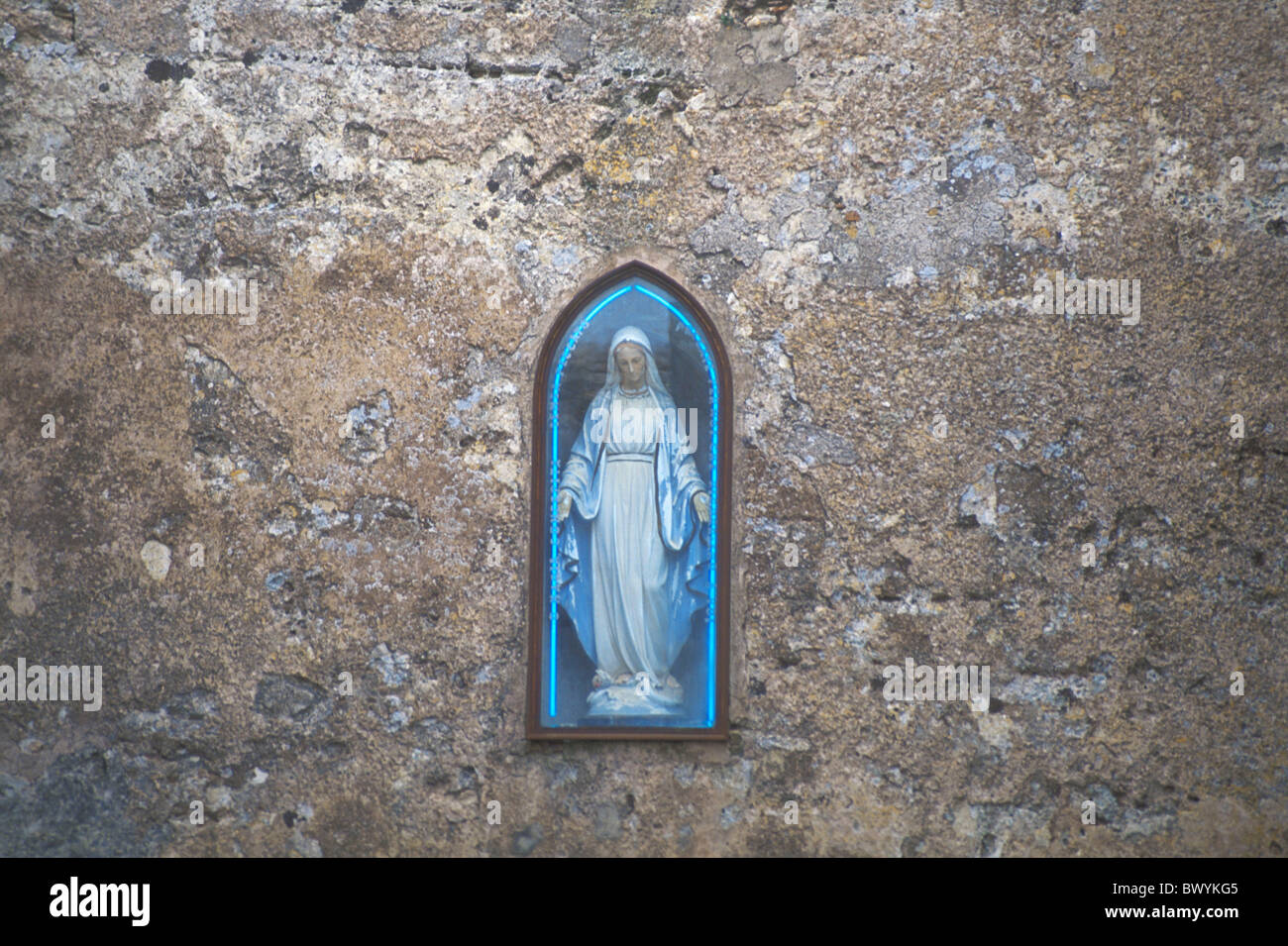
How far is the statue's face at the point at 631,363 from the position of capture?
404cm

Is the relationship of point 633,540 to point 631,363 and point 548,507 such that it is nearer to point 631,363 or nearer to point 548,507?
point 548,507

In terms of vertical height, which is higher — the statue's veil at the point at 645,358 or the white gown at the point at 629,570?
the statue's veil at the point at 645,358

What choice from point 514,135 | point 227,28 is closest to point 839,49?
point 514,135

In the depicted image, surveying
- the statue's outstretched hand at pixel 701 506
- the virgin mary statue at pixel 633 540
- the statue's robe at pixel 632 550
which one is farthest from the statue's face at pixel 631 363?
the statue's outstretched hand at pixel 701 506

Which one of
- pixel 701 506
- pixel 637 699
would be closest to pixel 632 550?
pixel 701 506

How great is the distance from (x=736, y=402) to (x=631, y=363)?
0.41 metres

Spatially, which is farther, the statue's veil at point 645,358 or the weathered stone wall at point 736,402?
the statue's veil at point 645,358

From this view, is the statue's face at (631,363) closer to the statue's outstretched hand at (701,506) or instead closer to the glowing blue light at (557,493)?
the glowing blue light at (557,493)

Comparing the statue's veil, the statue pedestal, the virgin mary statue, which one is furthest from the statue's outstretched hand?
the statue pedestal

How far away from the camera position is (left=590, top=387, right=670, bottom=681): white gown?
157 inches

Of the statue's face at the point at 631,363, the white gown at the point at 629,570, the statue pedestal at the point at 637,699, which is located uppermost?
the statue's face at the point at 631,363

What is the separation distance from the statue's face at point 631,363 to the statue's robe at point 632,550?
0.54 feet

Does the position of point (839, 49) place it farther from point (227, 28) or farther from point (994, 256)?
point (227, 28)

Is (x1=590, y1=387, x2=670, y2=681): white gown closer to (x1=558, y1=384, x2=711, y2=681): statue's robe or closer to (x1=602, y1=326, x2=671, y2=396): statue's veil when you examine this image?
(x1=558, y1=384, x2=711, y2=681): statue's robe
